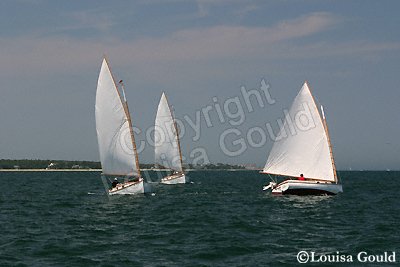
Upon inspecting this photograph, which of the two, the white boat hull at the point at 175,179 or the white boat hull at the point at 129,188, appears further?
the white boat hull at the point at 175,179

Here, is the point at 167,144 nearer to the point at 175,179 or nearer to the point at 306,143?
the point at 175,179

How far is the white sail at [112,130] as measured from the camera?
174 ft

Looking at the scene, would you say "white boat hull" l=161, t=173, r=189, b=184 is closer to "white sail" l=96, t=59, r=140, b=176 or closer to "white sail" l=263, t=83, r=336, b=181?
"white sail" l=96, t=59, r=140, b=176

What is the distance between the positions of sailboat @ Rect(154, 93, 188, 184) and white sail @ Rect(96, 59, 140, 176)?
106 ft

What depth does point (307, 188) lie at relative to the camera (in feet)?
179

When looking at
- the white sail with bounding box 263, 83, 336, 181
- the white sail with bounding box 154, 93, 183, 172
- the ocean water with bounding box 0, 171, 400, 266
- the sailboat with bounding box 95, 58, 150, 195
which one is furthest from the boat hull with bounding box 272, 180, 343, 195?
the white sail with bounding box 154, 93, 183, 172

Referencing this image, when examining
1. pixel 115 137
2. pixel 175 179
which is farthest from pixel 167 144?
pixel 115 137

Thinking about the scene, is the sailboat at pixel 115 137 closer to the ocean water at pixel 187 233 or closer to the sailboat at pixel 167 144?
the ocean water at pixel 187 233

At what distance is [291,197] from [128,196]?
16.9 m

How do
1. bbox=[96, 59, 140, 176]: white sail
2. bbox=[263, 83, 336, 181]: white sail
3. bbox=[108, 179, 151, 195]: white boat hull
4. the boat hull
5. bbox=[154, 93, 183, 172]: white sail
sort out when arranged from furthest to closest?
bbox=[154, 93, 183, 172]: white sail → bbox=[263, 83, 336, 181]: white sail → the boat hull → bbox=[108, 179, 151, 195]: white boat hull → bbox=[96, 59, 140, 176]: white sail

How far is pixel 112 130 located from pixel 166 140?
36453 mm

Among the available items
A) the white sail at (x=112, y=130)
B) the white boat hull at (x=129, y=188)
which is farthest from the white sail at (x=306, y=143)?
the white sail at (x=112, y=130)

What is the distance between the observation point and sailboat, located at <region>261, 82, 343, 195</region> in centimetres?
5544

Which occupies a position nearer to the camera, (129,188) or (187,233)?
(187,233)
